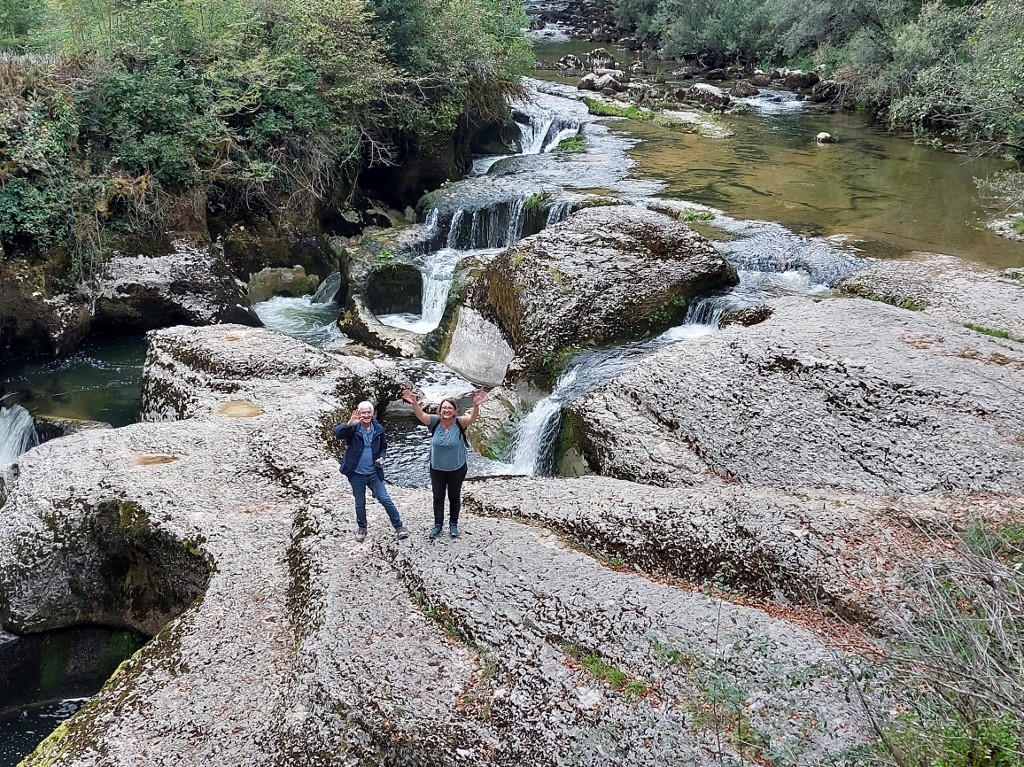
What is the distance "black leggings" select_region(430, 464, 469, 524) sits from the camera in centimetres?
794

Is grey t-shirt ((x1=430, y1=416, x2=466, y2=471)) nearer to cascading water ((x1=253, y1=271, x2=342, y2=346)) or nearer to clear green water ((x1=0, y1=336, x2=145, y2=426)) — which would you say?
clear green water ((x1=0, y1=336, x2=145, y2=426))

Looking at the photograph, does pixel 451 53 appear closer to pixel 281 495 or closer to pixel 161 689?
pixel 281 495

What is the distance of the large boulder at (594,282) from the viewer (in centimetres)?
1341

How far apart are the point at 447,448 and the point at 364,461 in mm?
958

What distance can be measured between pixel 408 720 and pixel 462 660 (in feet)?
2.40

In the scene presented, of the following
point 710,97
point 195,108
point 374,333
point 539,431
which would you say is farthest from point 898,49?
point 539,431

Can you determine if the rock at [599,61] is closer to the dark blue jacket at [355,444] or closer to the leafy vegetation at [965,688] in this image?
the dark blue jacket at [355,444]

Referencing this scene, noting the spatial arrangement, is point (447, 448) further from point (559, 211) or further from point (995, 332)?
point (559, 211)

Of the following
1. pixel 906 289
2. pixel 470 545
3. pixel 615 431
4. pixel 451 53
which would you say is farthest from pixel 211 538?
pixel 451 53

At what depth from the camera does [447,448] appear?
7.84 m

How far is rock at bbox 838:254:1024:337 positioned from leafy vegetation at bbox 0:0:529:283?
42.9 ft

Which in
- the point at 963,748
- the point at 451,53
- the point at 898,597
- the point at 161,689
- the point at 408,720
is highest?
the point at 451,53

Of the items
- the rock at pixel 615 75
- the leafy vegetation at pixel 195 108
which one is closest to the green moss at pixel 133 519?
the leafy vegetation at pixel 195 108

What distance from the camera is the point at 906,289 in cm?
1377
